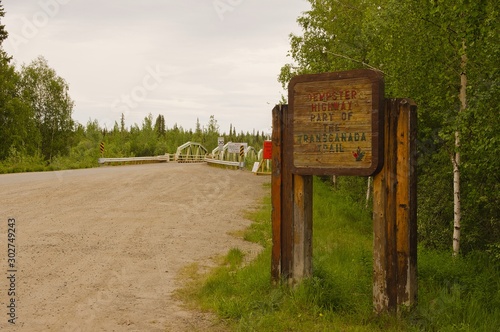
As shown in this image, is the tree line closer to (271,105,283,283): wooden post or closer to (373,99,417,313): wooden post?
(373,99,417,313): wooden post

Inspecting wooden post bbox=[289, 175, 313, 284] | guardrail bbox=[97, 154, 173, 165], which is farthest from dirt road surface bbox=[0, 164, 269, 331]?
guardrail bbox=[97, 154, 173, 165]

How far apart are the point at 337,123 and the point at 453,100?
15.7 ft

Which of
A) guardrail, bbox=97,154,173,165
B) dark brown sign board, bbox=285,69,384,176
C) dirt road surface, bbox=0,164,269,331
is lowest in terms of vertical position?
dirt road surface, bbox=0,164,269,331

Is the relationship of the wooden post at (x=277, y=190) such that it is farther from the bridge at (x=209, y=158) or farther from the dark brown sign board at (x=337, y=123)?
the bridge at (x=209, y=158)

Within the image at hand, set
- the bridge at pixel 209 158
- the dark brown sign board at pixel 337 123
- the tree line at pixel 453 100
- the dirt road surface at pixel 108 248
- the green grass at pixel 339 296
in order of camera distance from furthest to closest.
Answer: the bridge at pixel 209 158 < the tree line at pixel 453 100 < the dirt road surface at pixel 108 248 < the dark brown sign board at pixel 337 123 < the green grass at pixel 339 296

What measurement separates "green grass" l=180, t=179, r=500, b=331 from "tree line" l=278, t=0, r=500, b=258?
153 centimetres

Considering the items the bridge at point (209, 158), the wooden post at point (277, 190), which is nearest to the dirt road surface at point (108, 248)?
the wooden post at point (277, 190)

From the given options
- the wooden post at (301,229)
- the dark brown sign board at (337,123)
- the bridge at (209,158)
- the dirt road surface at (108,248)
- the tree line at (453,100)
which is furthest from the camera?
the bridge at (209,158)

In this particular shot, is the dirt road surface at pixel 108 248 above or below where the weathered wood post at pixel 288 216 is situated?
below

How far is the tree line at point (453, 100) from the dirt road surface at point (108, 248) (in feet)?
13.9

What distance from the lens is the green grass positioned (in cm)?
493

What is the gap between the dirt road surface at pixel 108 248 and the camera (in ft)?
17.7

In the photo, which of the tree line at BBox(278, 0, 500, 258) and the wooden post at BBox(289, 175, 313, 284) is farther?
the tree line at BBox(278, 0, 500, 258)

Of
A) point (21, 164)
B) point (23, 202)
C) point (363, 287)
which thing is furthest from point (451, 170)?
point (21, 164)
